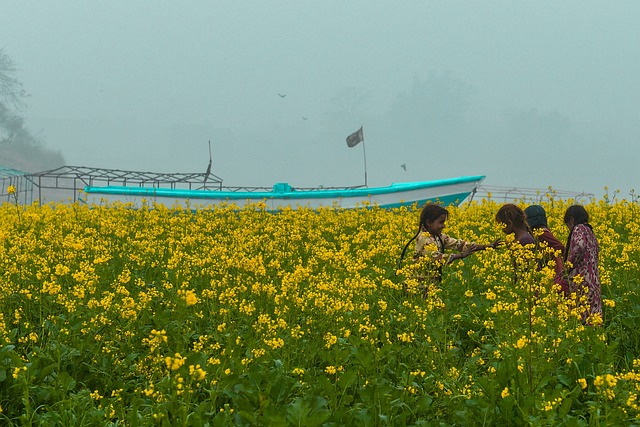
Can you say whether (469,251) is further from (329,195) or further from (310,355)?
(329,195)

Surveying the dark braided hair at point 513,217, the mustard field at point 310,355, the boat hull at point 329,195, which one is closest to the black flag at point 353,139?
the boat hull at point 329,195

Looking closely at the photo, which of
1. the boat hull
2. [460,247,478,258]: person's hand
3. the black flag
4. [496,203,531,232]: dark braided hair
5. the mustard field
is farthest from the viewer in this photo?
the black flag

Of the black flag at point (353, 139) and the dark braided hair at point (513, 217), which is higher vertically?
the black flag at point (353, 139)

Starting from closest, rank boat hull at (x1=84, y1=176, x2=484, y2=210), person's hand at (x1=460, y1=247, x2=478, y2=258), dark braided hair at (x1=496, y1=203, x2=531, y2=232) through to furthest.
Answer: person's hand at (x1=460, y1=247, x2=478, y2=258), dark braided hair at (x1=496, y1=203, x2=531, y2=232), boat hull at (x1=84, y1=176, x2=484, y2=210)

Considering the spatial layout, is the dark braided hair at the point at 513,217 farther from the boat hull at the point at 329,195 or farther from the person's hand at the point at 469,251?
the boat hull at the point at 329,195

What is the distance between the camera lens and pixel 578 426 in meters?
3.67

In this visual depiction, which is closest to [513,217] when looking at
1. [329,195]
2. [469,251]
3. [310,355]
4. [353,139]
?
[469,251]

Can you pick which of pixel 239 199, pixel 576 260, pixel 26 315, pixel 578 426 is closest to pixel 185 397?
pixel 578 426

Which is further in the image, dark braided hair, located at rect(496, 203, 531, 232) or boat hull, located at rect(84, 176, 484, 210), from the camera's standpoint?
boat hull, located at rect(84, 176, 484, 210)

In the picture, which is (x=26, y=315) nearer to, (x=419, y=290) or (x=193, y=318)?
(x=193, y=318)

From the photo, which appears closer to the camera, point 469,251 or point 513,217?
point 469,251

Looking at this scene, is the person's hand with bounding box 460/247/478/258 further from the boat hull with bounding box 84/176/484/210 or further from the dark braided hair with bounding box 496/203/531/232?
the boat hull with bounding box 84/176/484/210

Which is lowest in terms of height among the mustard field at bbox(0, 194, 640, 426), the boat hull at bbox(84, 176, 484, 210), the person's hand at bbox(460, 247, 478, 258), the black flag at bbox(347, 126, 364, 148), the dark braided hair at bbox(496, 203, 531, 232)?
the mustard field at bbox(0, 194, 640, 426)

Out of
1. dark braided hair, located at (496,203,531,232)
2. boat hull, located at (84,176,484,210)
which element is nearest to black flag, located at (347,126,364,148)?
boat hull, located at (84,176,484,210)
